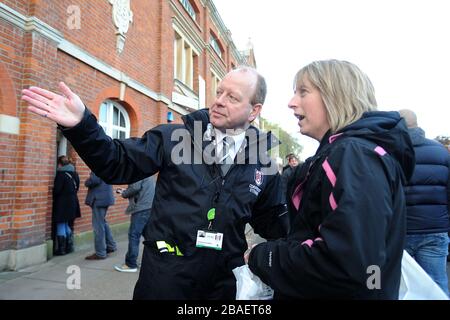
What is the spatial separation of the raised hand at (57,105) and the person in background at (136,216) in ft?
13.1

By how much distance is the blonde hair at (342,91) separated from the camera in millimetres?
1362

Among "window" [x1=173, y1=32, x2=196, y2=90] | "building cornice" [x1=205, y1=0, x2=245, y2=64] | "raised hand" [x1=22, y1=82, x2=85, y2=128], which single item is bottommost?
"raised hand" [x1=22, y1=82, x2=85, y2=128]

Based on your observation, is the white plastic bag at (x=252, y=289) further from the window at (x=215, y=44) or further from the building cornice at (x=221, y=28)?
the window at (x=215, y=44)

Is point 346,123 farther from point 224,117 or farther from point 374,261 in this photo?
point 224,117

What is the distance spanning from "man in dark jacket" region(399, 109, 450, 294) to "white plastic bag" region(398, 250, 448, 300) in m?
1.61

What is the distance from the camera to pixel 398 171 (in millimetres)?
1223

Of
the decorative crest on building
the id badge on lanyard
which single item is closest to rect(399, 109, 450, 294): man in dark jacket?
the id badge on lanyard

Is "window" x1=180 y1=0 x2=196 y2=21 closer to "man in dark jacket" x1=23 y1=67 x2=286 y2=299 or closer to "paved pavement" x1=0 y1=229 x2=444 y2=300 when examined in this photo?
"paved pavement" x1=0 y1=229 x2=444 y2=300

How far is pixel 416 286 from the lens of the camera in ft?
4.57

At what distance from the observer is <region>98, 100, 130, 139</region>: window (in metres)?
7.66

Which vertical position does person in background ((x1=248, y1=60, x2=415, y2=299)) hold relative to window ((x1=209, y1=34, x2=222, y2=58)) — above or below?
below

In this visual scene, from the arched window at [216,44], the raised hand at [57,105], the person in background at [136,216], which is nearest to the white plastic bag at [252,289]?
the raised hand at [57,105]
